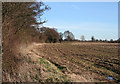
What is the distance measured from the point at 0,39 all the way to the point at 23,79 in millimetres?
2085

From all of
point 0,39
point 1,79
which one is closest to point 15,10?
point 0,39

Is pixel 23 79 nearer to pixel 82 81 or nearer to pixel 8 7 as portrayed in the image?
pixel 82 81

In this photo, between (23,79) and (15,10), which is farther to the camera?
(15,10)

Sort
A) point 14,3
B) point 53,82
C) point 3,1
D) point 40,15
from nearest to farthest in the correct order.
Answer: point 53,82 → point 3,1 → point 14,3 → point 40,15

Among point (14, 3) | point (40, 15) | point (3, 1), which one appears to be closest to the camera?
point (3, 1)

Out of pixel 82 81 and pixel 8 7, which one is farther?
pixel 8 7

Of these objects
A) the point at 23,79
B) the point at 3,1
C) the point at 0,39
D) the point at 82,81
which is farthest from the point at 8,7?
the point at 82,81

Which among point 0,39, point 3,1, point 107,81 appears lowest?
point 107,81

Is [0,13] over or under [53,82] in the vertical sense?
over

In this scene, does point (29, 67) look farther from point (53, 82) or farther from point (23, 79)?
point (53, 82)

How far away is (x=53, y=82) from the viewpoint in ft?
19.8

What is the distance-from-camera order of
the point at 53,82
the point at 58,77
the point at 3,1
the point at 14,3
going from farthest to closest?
the point at 14,3 → the point at 3,1 → the point at 58,77 → the point at 53,82

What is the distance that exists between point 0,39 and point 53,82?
3.01m

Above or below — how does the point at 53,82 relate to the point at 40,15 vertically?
below
